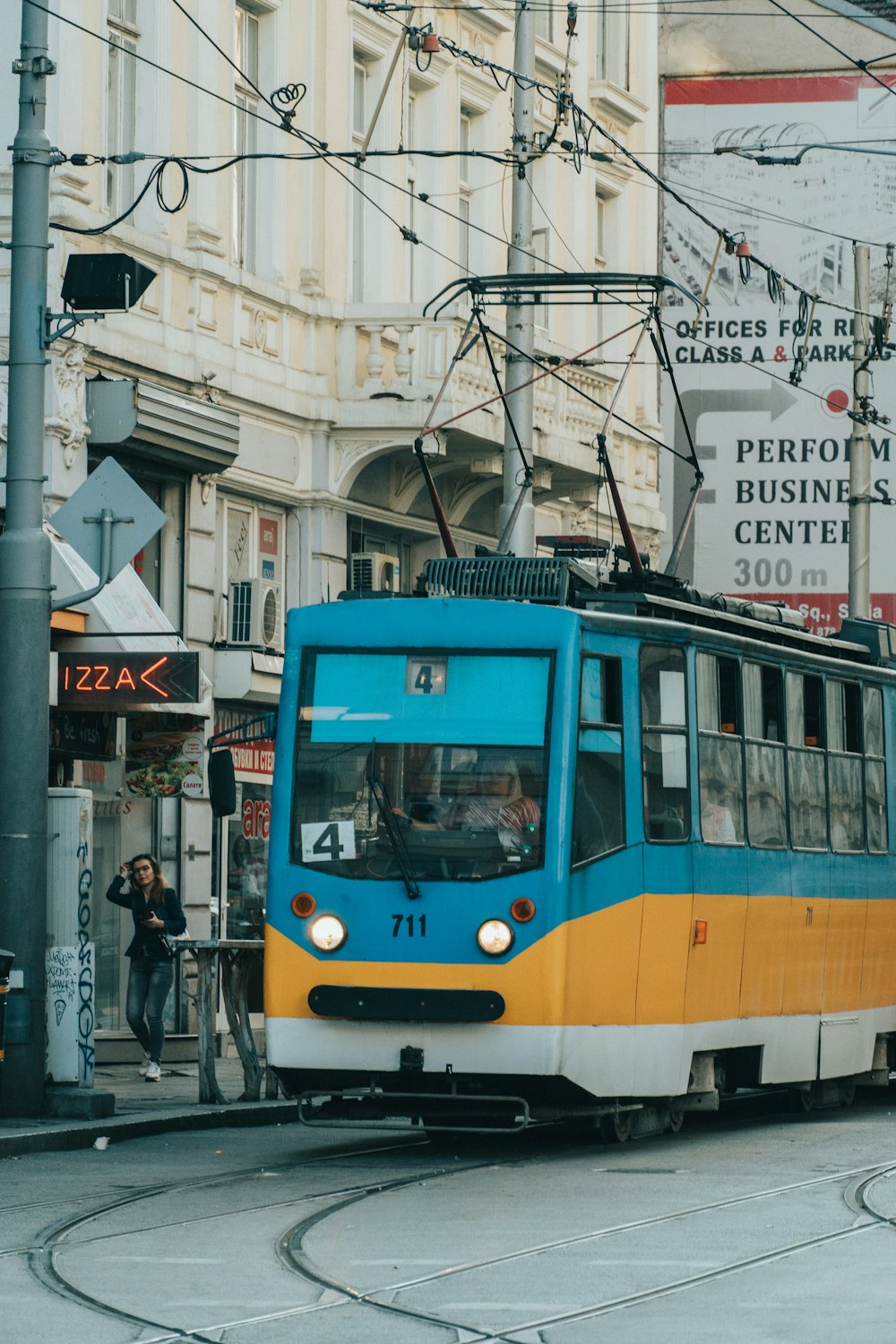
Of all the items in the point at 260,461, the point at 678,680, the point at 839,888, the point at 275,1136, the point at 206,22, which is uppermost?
the point at 206,22

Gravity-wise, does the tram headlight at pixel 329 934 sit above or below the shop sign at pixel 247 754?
below

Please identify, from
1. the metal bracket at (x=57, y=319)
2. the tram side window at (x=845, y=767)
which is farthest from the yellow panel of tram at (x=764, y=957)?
the metal bracket at (x=57, y=319)

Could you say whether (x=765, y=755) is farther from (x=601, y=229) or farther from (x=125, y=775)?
(x=601, y=229)

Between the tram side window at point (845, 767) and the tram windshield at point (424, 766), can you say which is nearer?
the tram windshield at point (424, 766)

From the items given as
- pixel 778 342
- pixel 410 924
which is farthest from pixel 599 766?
pixel 778 342

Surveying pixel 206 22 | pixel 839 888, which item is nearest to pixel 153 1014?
pixel 839 888

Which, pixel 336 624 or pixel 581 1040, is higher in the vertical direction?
pixel 336 624

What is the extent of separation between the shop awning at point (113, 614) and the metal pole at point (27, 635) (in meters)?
2.70

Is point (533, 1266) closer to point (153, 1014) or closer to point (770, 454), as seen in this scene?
point (153, 1014)

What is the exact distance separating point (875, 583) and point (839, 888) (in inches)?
863

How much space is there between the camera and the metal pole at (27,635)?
53.3 ft

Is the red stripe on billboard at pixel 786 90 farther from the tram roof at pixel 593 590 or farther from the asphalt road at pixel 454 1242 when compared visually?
the asphalt road at pixel 454 1242

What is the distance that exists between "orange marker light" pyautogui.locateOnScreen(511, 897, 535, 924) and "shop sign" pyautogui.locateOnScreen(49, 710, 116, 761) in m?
8.13

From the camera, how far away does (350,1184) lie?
13258mm
